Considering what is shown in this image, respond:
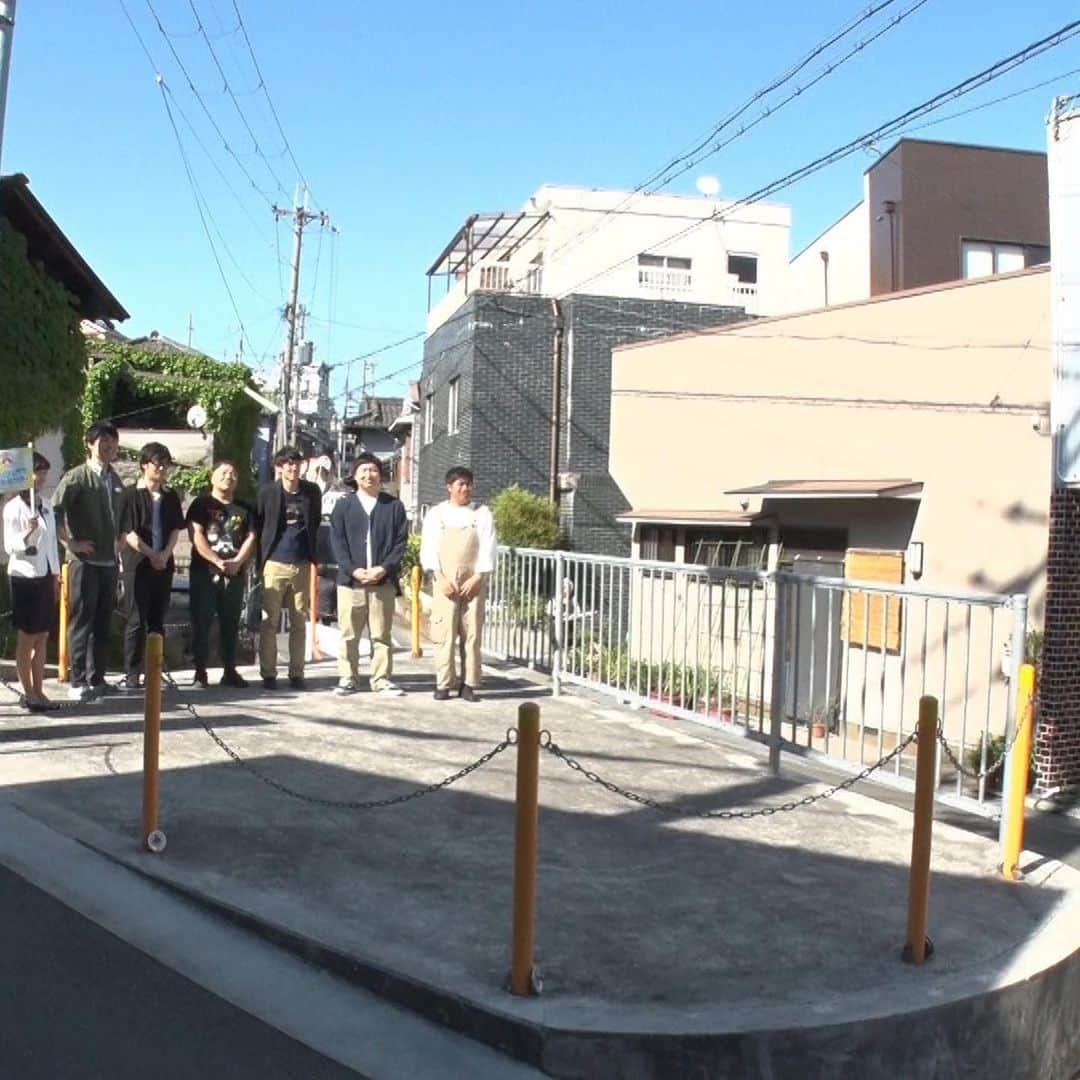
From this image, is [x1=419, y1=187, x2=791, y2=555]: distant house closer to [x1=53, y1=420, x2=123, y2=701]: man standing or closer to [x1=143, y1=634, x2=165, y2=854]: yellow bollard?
[x1=53, y1=420, x2=123, y2=701]: man standing

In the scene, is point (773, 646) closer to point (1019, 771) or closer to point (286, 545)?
point (1019, 771)

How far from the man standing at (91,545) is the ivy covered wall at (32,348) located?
2841 mm

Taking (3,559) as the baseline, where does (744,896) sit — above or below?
below

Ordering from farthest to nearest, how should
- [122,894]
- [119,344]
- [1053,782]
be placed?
[119,344] < [1053,782] < [122,894]

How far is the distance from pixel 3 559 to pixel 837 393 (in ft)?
36.4

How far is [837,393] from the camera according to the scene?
57.7 feet

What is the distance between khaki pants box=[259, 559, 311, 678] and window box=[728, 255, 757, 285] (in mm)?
26939

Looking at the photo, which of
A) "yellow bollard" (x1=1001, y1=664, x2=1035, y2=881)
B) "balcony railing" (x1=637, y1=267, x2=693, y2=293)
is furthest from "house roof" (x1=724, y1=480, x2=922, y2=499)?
"balcony railing" (x1=637, y1=267, x2=693, y2=293)

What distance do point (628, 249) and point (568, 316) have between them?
25.9ft

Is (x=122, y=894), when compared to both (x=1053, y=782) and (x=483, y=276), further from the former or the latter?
(x=483, y=276)

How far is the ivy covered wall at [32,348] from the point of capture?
10.8m

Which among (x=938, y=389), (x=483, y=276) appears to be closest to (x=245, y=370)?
(x=483, y=276)

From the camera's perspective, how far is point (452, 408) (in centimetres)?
2814

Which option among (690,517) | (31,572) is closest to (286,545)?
(31,572)
